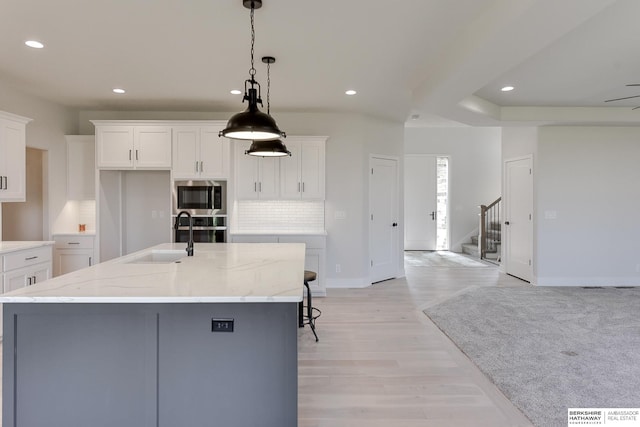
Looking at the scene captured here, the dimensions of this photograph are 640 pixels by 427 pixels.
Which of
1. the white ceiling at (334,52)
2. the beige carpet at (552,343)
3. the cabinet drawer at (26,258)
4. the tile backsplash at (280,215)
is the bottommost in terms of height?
the beige carpet at (552,343)

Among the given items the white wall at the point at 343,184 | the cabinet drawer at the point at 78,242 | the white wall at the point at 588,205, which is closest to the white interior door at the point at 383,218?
the white wall at the point at 343,184

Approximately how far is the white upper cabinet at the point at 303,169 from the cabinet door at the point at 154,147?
5.19ft

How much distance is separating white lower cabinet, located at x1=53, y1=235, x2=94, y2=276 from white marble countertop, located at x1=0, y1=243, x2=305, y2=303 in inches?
104

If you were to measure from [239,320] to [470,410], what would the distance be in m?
1.66

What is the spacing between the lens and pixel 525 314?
426cm

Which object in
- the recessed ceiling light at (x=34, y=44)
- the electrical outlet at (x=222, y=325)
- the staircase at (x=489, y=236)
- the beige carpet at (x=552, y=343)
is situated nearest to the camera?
the electrical outlet at (x=222, y=325)

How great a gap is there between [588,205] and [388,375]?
4.84 metres

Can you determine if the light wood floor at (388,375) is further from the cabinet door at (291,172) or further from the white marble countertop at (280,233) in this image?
the cabinet door at (291,172)

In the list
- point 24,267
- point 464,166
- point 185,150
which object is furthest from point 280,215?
point 464,166

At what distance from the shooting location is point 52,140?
494 cm

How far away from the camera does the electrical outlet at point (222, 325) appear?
1.81 meters

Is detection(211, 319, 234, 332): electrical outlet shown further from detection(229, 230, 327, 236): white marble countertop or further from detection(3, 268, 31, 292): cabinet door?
detection(229, 230, 327, 236): white marble countertop

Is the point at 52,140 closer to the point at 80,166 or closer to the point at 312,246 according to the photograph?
the point at 80,166

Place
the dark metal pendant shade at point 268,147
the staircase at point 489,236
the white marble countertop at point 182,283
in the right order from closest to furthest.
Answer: the white marble countertop at point 182,283, the dark metal pendant shade at point 268,147, the staircase at point 489,236
